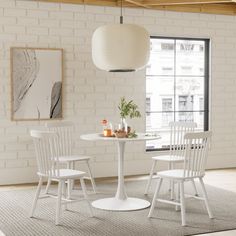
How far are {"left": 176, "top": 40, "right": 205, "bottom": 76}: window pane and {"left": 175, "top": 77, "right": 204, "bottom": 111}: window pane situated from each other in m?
0.11

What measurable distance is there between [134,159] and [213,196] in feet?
5.59

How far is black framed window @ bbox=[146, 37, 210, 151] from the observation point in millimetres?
7516

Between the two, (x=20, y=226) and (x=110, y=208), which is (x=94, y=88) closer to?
(x=110, y=208)

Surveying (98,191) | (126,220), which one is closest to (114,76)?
(98,191)

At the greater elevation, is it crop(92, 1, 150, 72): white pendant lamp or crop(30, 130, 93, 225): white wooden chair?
crop(92, 1, 150, 72): white pendant lamp

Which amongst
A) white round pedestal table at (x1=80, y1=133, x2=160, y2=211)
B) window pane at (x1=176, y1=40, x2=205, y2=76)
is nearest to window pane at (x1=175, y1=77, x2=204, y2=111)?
window pane at (x1=176, y1=40, x2=205, y2=76)

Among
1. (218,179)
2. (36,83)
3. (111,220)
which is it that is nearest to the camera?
(111,220)

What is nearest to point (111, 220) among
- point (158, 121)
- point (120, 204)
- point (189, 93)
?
point (120, 204)

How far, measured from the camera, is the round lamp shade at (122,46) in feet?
15.1

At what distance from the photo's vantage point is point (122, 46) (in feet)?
15.1

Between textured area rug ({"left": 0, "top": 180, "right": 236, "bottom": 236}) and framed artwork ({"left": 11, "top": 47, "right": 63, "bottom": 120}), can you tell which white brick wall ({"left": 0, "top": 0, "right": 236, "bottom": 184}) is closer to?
framed artwork ({"left": 11, "top": 47, "right": 63, "bottom": 120})

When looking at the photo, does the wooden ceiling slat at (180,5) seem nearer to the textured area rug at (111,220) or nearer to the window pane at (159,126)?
the window pane at (159,126)

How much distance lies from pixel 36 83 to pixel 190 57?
8.11 feet

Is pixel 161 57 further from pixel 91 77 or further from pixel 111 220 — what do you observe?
pixel 111 220
